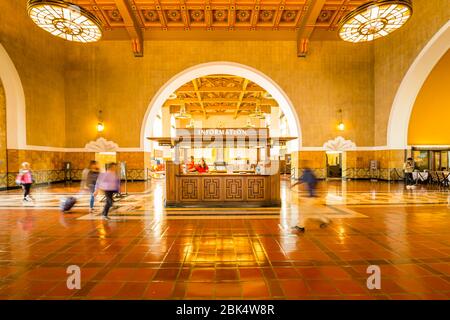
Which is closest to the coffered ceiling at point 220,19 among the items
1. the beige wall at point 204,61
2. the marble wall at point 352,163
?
the beige wall at point 204,61

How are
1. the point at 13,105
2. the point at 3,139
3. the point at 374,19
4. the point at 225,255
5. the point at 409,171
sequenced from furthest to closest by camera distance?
the point at 409,171 < the point at 13,105 < the point at 3,139 < the point at 374,19 < the point at 225,255

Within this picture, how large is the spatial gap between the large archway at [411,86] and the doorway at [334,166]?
11.3ft

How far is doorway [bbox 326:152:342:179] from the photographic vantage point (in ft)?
54.5

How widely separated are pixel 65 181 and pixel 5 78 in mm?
5987

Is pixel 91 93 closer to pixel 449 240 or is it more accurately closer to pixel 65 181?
pixel 65 181

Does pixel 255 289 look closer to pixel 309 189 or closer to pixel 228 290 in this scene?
pixel 228 290

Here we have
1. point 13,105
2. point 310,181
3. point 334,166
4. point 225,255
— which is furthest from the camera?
point 334,166

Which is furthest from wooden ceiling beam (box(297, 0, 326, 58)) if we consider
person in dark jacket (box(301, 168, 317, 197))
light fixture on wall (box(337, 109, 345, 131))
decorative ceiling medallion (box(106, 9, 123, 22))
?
person in dark jacket (box(301, 168, 317, 197))

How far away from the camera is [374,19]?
337 inches

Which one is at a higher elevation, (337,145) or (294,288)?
(337,145)

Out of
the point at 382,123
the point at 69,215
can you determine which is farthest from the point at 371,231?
the point at 382,123

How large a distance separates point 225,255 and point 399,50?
1425cm

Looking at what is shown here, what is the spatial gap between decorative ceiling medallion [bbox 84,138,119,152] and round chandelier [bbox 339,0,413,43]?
12574mm

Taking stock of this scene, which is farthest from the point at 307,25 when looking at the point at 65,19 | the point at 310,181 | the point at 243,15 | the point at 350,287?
the point at 350,287
